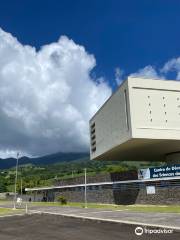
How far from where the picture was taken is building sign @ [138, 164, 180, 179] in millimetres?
41625

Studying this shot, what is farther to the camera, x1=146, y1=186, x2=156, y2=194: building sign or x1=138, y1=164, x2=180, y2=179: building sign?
x1=146, y1=186, x2=156, y2=194: building sign

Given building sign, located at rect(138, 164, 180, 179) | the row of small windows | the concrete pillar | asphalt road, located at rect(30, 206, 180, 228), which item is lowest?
asphalt road, located at rect(30, 206, 180, 228)

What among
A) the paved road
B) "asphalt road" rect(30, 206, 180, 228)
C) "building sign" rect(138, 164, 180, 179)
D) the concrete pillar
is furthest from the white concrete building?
the paved road

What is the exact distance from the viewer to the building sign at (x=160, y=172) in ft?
137

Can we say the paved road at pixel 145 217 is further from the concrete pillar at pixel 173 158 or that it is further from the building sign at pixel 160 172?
the concrete pillar at pixel 173 158

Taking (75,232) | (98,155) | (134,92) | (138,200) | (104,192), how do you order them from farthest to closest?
(98,155) → (104,192) → (134,92) → (138,200) → (75,232)

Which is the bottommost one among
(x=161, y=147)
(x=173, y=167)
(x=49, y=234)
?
(x=49, y=234)

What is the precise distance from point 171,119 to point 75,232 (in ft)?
115

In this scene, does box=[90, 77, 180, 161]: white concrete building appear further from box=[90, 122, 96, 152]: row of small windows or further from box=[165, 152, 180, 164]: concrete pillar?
box=[90, 122, 96, 152]: row of small windows

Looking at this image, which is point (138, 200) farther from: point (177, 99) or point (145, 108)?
point (177, 99)

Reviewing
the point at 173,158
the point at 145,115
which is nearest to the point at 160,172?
the point at 145,115

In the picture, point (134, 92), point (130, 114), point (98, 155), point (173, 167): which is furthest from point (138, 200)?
point (98, 155)

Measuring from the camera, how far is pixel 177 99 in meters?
51.7

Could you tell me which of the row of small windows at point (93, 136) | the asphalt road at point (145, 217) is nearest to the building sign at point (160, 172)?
the asphalt road at point (145, 217)
